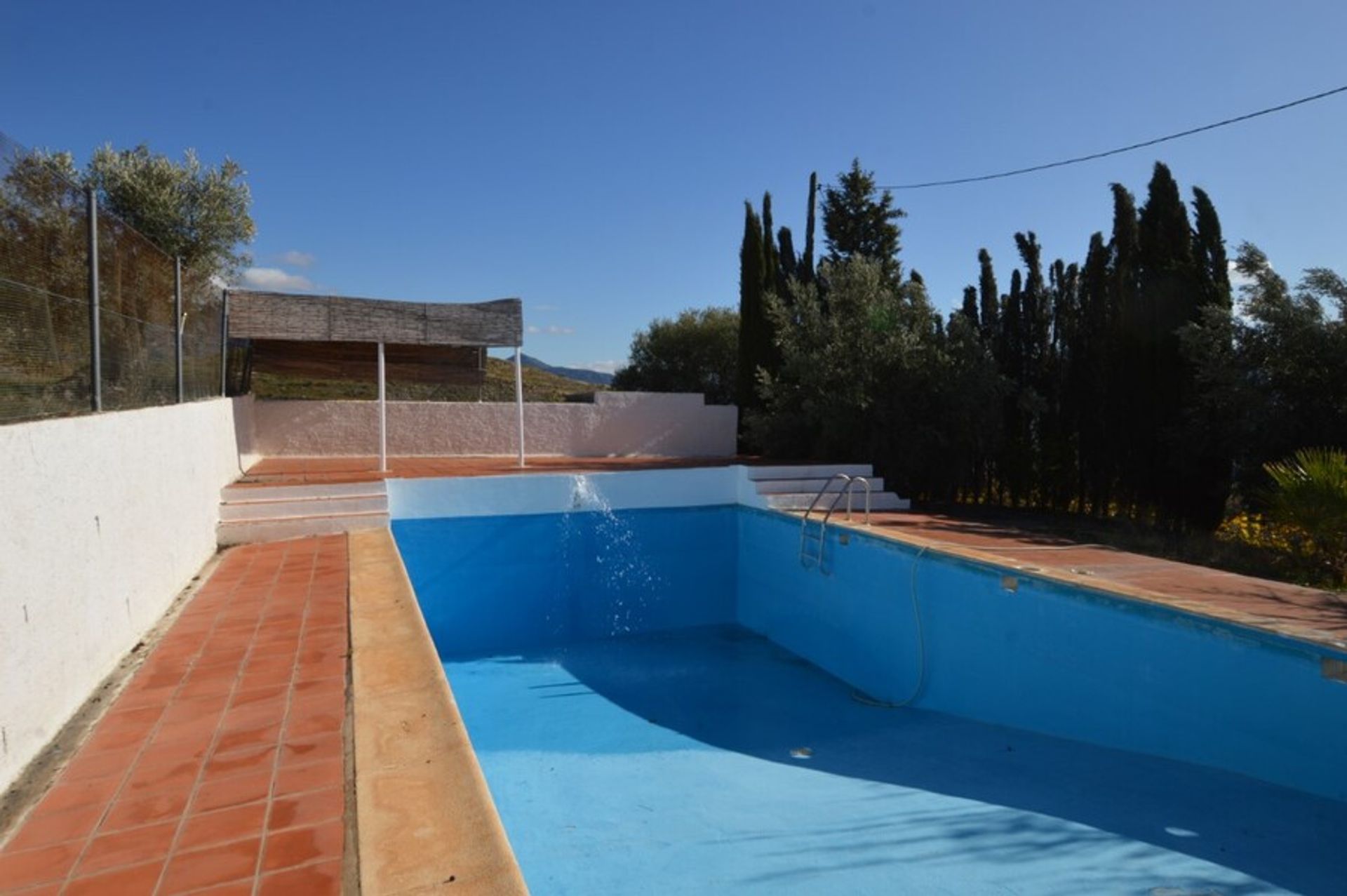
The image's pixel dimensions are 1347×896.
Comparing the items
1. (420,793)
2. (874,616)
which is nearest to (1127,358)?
(874,616)

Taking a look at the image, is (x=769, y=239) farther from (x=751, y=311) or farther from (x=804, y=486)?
(x=804, y=486)

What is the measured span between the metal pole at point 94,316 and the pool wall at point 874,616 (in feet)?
19.5

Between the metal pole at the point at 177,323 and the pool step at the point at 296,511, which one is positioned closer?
the metal pole at the point at 177,323

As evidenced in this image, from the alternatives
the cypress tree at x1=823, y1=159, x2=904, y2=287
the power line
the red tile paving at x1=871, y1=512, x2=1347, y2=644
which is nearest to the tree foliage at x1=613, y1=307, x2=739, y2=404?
the cypress tree at x1=823, y1=159, x2=904, y2=287

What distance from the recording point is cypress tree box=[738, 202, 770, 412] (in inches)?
721

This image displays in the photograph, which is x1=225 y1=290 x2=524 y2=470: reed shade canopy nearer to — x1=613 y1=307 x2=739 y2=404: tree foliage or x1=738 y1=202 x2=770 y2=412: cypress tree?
x1=738 y1=202 x2=770 y2=412: cypress tree

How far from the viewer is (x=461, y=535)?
34.6ft

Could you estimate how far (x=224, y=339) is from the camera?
10.7m

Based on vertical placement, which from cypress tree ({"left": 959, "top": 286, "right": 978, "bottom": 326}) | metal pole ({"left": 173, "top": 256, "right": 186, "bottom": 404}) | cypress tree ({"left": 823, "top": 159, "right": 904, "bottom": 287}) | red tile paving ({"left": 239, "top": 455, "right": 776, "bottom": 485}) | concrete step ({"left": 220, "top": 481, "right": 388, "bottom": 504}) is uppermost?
cypress tree ({"left": 823, "top": 159, "right": 904, "bottom": 287})

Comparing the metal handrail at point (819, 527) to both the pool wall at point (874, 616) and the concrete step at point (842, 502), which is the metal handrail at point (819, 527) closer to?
the pool wall at point (874, 616)

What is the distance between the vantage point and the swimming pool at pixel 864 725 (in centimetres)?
446

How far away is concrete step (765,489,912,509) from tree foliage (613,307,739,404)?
1198 centimetres

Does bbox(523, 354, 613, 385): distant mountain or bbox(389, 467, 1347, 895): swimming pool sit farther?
bbox(523, 354, 613, 385): distant mountain

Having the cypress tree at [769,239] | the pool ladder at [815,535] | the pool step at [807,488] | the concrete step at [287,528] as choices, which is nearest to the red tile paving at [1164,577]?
the pool ladder at [815,535]
